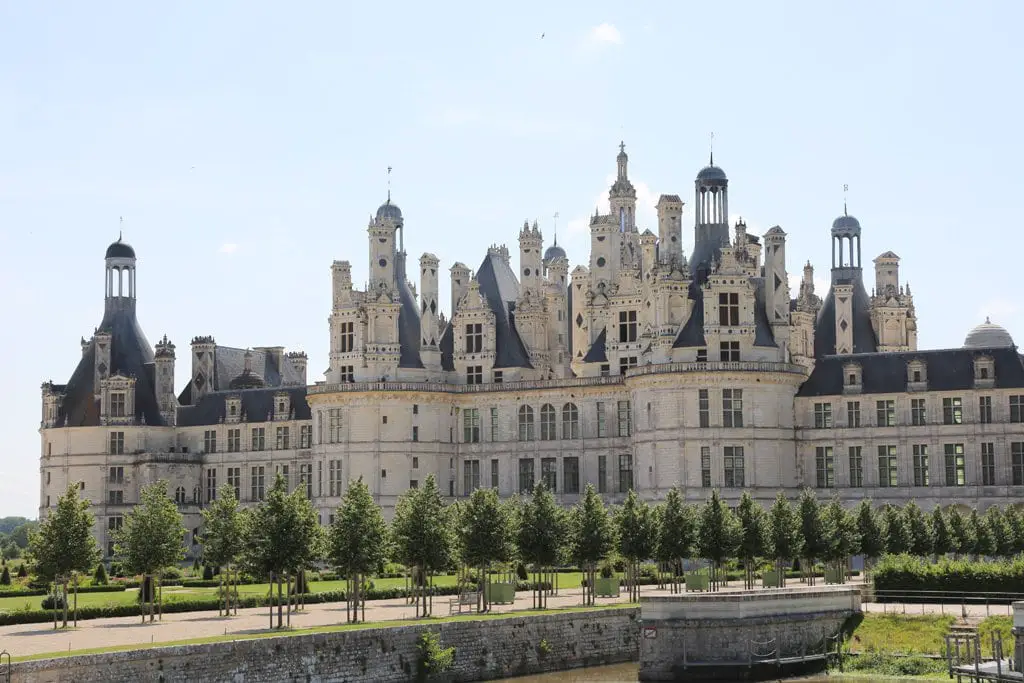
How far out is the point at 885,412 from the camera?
86625 millimetres

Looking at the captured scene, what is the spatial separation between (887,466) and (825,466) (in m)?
3.33

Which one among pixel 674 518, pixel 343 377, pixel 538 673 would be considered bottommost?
pixel 538 673

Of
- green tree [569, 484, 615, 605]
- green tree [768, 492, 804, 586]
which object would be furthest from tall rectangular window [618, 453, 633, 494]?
green tree [569, 484, 615, 605]

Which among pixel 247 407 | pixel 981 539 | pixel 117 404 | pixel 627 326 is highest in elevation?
pixel 627 326

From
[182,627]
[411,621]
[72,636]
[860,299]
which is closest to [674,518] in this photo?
[411,621]

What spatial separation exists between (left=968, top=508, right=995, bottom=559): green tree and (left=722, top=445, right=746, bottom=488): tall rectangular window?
15254 mm

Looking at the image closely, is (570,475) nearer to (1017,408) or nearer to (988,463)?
(988,463)

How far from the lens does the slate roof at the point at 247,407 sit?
347ft

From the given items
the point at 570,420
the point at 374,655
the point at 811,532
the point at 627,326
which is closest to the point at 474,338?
the point at 570,420

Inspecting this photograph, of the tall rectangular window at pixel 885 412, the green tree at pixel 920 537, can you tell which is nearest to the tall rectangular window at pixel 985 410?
the tall rectangular window at pixel 885 412

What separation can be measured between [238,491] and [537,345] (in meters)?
23.2

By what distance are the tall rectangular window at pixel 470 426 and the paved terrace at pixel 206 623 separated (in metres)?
28.8

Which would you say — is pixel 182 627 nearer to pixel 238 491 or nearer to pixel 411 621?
pixel 411 621

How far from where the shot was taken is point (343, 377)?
96625 mm
